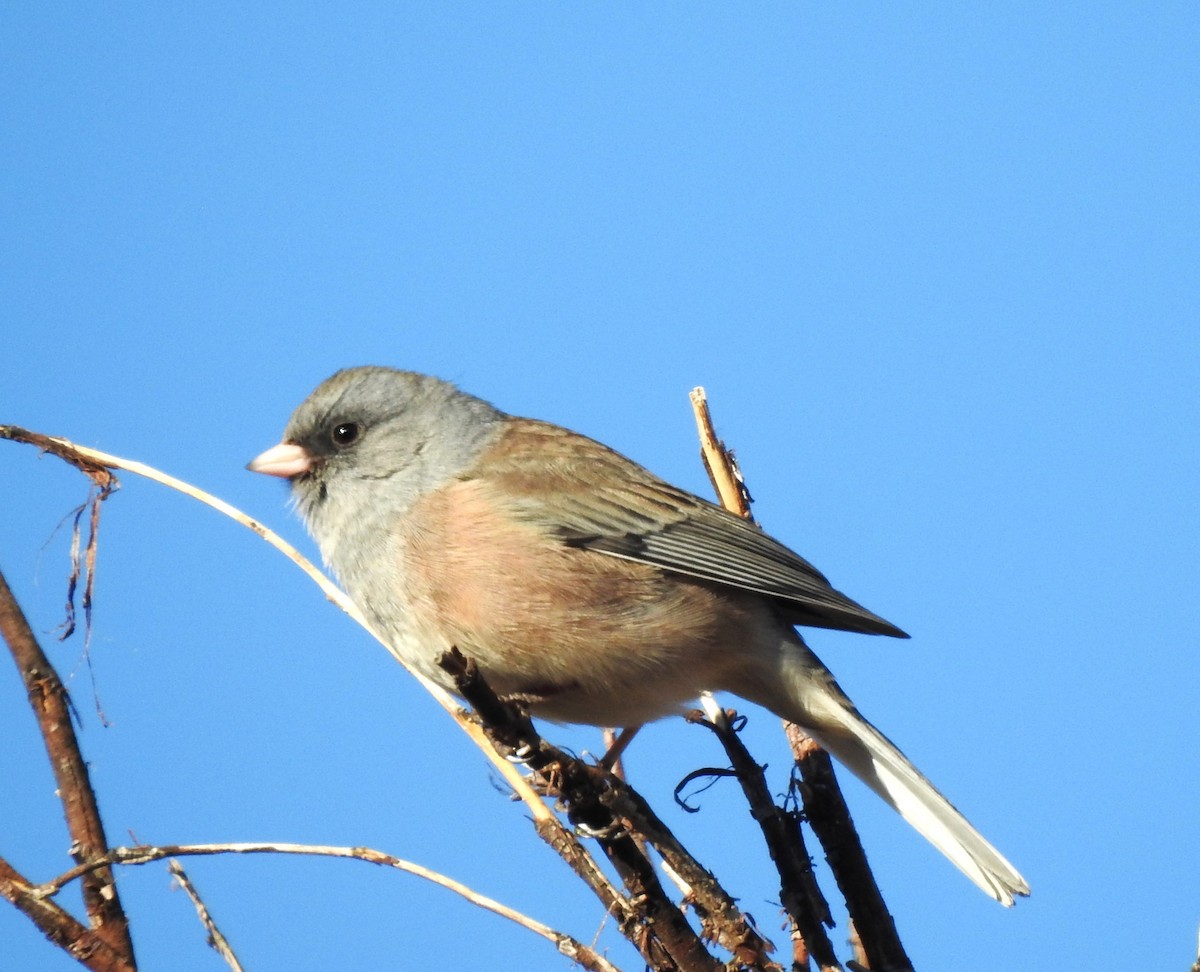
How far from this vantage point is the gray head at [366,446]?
3.51m

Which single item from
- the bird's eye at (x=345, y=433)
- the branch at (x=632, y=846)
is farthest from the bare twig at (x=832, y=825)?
the bird's eye at (x=345, y=433)

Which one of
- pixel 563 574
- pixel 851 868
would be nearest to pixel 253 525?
pixel 563 574

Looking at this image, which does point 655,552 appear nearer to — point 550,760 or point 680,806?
point 680,806

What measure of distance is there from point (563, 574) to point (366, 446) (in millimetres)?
817

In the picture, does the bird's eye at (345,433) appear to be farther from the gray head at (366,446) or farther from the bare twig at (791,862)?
the bare twig at (791,862)

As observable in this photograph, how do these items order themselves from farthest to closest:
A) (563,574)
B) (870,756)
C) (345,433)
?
(345,433), (870,756), (563,574)

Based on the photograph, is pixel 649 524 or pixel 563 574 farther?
pixel 649 524

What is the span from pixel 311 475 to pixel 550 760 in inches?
61.3

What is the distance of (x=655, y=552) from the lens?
346cm

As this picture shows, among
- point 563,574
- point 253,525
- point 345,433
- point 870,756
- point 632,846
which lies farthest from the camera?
point 345,433

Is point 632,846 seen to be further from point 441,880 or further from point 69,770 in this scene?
point 69,770

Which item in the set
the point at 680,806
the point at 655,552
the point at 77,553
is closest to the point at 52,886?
the point at 77,553

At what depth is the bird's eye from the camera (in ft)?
12.1

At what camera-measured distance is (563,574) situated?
322 cm
